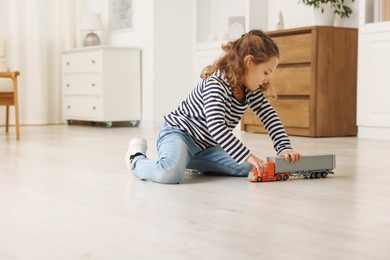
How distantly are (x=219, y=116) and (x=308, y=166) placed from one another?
387 millimetres

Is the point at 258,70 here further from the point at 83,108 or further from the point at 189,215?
the point at 83,108

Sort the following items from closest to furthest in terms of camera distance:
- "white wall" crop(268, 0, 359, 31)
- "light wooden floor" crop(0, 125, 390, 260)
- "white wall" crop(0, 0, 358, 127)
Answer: "light wooden floor" crop(0, 125, 390, 260), "white wall" crop(268, 0, 359, 31), "white wall" crop(0, 0, 358, 127)

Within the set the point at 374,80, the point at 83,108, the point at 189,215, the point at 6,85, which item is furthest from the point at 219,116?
the point at 83,108

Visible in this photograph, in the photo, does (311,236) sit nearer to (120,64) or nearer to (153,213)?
(153,213)

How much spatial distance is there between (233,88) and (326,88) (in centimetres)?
258

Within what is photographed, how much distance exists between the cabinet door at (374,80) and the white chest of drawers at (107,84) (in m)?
2.48

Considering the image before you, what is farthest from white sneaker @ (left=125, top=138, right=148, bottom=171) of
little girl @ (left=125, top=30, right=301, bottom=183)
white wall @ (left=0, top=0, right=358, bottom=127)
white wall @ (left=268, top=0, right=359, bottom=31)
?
white wall @ (left=0, top=0, right=358, bottom=127)

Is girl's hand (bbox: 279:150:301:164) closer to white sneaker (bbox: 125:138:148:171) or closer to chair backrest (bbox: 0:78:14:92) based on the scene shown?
white sneaker (bbox: 125:138:148:171)

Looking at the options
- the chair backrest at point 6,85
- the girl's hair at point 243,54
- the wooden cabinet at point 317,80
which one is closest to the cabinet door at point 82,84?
the chair backrest at point 6,85

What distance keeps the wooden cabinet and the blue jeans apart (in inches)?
92.3

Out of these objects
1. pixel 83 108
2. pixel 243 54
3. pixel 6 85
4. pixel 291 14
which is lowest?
pixel 83 108

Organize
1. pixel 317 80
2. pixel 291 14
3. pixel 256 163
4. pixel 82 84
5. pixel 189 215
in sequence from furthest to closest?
pixel 82 84 → pixel 291 14 → pixel 317 80 → pixel 256 163 → pixel 189 215

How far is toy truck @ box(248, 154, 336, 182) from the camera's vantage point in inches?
89.8

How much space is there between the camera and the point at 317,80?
4.73m
